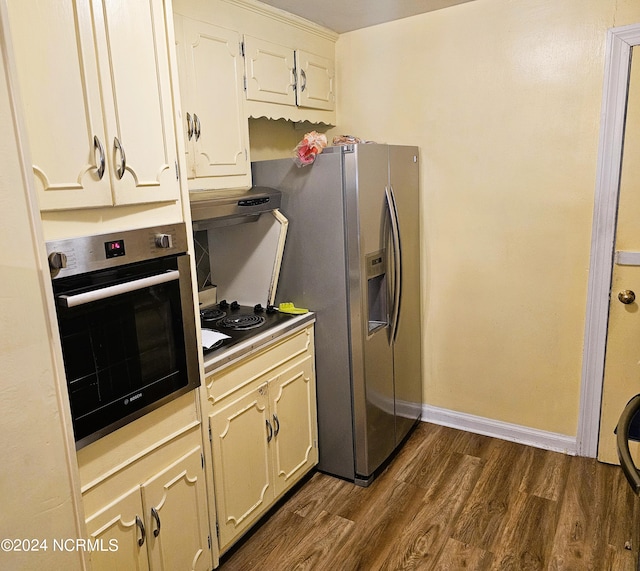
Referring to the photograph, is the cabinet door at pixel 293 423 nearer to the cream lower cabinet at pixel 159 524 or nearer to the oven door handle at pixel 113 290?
the cream lower cabinet at pixel 159 524

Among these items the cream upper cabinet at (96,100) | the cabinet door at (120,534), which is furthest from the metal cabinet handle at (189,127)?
the cabinet door at (120,534)

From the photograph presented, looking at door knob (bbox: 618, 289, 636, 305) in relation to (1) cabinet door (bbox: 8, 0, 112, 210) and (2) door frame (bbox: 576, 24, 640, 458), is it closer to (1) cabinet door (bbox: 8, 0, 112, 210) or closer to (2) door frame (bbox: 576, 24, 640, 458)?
(2) door frame (bbox: 576, 24, 640, 458)

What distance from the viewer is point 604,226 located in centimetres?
240

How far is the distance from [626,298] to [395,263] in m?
1.13

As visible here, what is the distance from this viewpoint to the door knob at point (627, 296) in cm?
239

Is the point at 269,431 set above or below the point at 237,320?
below

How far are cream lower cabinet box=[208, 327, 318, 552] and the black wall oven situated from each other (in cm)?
27

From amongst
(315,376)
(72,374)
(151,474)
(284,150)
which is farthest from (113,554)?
(284,150)

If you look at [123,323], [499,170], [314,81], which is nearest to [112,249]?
[123,323]

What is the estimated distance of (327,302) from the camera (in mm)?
2396

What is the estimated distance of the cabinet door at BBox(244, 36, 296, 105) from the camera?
7.69 ft

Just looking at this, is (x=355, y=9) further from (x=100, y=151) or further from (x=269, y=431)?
(x=269, y=431)

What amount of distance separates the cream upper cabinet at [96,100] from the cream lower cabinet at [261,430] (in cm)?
82

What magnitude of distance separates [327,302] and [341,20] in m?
1.58
